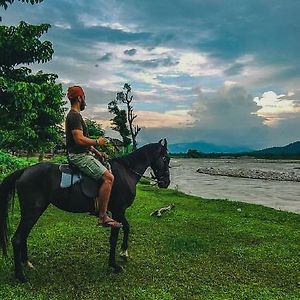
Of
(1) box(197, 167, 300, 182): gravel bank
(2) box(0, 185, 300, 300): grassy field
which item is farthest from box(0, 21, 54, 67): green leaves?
(1) box(197, 167, 300, 182): gravel bank

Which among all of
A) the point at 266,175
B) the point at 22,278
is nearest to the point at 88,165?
the point at 22,278

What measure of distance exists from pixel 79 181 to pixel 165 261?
2.92 meters

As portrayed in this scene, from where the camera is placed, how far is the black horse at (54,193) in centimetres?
736

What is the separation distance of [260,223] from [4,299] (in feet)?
34.1

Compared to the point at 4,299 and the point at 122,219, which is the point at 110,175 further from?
the point at 4,299

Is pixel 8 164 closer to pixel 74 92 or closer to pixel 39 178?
pixel 39 178

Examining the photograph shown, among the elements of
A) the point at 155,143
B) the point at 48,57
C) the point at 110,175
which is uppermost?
the point at 48,57

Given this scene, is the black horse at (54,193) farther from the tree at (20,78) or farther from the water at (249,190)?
the water at (249,190)

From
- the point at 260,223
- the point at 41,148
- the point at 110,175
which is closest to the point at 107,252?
the point at 110,175

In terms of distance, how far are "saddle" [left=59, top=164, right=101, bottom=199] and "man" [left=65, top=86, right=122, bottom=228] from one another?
16 cm

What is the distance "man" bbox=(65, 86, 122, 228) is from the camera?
7.22m

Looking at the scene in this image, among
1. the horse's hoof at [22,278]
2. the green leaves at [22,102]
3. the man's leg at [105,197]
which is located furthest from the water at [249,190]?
the horse's hoof at [22,278]

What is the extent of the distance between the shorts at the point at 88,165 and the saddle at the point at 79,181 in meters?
0.16

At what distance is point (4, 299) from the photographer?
6.37 meters
